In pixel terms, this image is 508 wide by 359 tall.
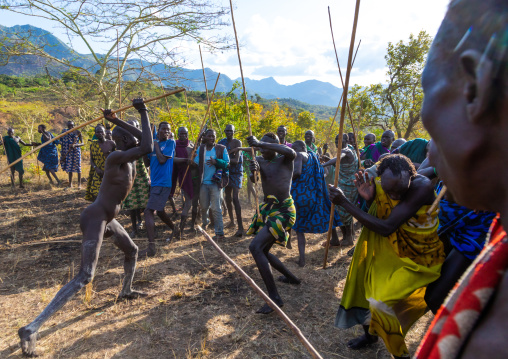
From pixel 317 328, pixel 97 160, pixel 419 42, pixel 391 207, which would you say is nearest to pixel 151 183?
pixel 97 160

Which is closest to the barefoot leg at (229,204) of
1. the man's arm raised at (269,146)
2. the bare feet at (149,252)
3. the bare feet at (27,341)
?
the bare feet at (149,252)

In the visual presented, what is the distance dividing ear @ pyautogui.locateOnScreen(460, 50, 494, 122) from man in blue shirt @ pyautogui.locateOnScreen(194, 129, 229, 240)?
4880 millimetres

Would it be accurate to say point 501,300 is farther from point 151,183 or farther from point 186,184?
point 186,184

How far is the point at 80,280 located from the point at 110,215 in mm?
645

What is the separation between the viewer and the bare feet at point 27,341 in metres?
2.47

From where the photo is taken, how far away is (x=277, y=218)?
131 inches

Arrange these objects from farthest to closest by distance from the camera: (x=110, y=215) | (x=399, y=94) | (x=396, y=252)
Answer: (x=399, y=94) → (x=110, y=215) → (x=396, y=252)

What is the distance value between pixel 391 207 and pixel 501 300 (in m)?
1.96

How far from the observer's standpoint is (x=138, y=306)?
10.9 ft

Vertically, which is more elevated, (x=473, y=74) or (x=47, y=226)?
(x=473, y=74)

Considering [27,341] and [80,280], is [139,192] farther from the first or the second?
[27,341]

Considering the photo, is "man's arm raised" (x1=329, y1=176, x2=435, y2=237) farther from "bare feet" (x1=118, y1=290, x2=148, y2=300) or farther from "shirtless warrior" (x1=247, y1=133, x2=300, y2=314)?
"bare feet" (x1=118, y1=290, x2=148, y2=300)

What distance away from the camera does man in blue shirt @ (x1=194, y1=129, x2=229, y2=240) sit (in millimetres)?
5340

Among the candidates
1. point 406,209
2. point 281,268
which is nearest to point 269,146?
point 281,268
